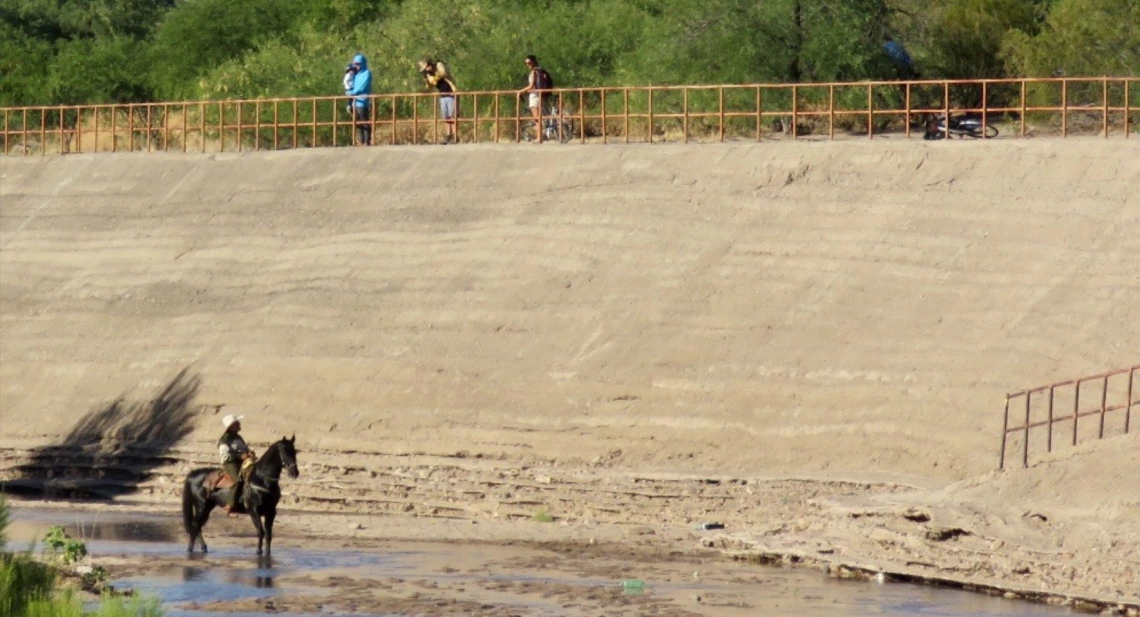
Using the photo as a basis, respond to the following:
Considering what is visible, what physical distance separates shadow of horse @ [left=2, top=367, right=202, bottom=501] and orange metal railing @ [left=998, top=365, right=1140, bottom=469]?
1301 centimetres

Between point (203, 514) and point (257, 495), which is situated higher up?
point (257, 495)

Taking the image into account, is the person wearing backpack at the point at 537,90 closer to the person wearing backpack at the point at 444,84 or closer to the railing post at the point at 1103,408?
the person wearing backpack at the point at 444,84

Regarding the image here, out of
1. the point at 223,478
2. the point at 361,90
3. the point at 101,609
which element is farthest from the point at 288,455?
the point at 361,90

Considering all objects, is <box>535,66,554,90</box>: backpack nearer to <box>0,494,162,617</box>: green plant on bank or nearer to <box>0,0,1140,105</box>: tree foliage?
<box>0,0,1140,105</box>: tree foliage

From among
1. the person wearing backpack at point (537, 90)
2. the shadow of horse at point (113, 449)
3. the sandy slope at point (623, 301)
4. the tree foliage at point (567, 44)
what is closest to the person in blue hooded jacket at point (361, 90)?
the sandy slope at point (623, 301)

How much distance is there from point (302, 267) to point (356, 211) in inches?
64.6

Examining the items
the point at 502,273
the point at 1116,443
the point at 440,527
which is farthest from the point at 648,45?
the point at 1116,443

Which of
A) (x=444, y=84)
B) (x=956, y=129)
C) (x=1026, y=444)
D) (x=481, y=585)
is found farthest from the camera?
(x=444, y=84)

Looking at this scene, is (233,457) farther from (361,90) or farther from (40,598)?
(361,90)

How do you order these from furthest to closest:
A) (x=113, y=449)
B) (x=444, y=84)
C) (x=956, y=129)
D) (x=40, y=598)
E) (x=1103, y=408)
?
1. (x=444, y=84)
2. (x=956, y=129)
3. (x=113, y=449)
4. (x=1103, y=408)
5. (x=40, y=598)

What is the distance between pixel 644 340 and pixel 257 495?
9175 mm

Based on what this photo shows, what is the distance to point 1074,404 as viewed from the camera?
26906mm

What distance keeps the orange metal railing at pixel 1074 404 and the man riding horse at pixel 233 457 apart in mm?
8603

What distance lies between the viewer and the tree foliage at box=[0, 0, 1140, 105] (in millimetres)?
41625
